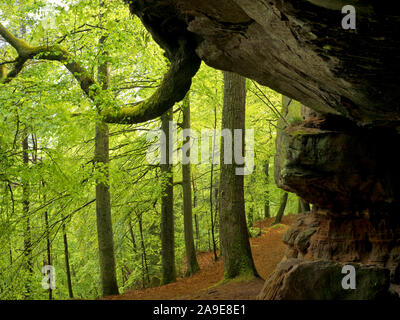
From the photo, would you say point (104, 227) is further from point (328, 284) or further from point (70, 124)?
point (328, 284)

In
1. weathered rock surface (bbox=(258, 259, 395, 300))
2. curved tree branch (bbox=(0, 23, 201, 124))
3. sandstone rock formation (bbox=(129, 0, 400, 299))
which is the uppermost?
curved tree branch (bbox=(0, 23, 201, 124))

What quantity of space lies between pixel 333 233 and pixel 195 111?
9.94m

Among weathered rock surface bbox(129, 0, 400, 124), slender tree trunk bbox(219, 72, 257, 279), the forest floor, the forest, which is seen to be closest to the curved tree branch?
the forest

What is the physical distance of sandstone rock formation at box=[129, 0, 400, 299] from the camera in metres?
2.46

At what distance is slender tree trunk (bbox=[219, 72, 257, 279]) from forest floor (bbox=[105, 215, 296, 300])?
471mm

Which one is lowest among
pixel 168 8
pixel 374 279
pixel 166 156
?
pixel 374 279

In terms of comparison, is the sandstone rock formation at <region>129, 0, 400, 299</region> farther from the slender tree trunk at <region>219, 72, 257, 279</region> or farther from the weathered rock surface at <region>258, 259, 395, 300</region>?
the slender tree trunk at <region>219, 72, 257, 279</region>

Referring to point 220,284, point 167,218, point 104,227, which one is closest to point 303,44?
point 220,284

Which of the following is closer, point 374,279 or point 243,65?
point 374,279

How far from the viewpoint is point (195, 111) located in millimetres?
14969
